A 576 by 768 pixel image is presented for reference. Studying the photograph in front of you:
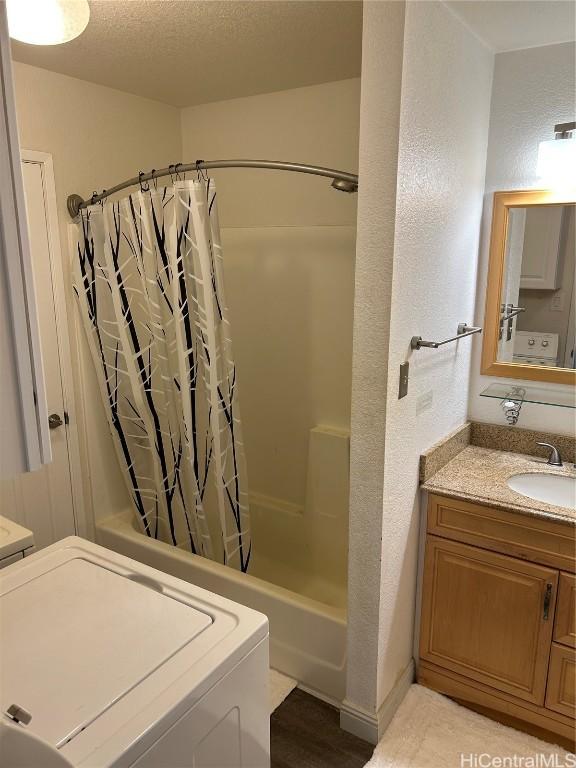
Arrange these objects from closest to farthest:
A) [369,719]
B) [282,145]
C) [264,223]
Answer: [369,719], [282,145], [264,223]

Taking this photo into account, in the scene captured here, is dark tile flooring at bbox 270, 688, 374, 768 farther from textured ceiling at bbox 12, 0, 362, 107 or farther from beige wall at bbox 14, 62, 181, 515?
textured ceiling at bbox 12, 0, 362, 107

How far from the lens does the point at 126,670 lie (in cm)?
115

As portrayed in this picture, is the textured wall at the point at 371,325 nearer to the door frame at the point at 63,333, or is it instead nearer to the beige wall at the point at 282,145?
the beige wall at the point at 282,145

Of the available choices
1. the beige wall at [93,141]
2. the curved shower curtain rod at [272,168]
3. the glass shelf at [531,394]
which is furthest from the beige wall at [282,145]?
the glass shelf at [531,394]

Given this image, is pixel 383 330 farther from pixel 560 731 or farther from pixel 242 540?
pixel 560 731

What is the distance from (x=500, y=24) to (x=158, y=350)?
165 centimetres

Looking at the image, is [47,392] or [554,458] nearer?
[554,458]

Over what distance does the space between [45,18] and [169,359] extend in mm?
1166

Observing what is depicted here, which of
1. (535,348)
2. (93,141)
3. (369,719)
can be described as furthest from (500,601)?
(93,141)

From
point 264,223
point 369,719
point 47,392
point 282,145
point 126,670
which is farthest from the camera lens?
point 264,223

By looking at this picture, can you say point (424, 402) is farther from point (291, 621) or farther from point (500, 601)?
point (291, 621)

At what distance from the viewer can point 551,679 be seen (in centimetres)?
188

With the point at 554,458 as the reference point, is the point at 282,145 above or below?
above

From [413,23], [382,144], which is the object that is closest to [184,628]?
[382,144]
